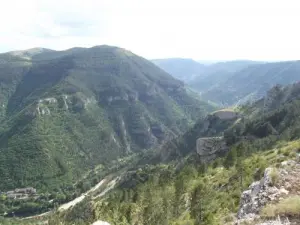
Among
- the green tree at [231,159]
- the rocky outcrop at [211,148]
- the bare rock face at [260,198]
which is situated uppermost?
the bare rock face at [260,198]

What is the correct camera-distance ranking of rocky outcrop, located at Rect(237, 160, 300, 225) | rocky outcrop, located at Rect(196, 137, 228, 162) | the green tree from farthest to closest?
1. rocky outcrop, located at Rect(196, 137, 228, 162)
2. the green tree
3. rocky outcrop, located at Rect(237, 160, 300, 225)

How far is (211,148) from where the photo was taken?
6452 inches

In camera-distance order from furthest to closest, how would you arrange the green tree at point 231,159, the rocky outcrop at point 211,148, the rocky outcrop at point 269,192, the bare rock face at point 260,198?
the rocky outcrop at point 211,148, the green tree at point 231,159, the bare rock face at point 260,198, the rocky outcrop at point 269,192

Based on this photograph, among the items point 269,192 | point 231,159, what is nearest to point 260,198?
point 269,192

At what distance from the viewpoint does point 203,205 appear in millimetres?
51719

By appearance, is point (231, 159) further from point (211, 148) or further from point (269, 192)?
point (211, 148)

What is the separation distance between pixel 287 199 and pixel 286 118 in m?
147

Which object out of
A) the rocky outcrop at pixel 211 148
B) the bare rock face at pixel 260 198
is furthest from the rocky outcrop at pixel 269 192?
the rocky outcrop at pixel 211 148

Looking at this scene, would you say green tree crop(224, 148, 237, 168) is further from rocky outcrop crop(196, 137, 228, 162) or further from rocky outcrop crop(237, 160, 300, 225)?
rocky outcrop crop(196, 137, 228, 162)

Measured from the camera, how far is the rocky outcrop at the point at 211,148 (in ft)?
516

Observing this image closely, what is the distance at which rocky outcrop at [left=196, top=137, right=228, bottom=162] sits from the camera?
15712 centimetres

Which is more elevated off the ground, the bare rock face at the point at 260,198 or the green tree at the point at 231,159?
the bare rock face at the point at 260,198

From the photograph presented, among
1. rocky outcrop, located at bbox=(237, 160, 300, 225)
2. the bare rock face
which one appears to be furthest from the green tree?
the bare rock face

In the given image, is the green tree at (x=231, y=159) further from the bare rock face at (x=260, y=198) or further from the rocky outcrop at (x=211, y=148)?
the rocky outcrop at (x=211, y=148)
